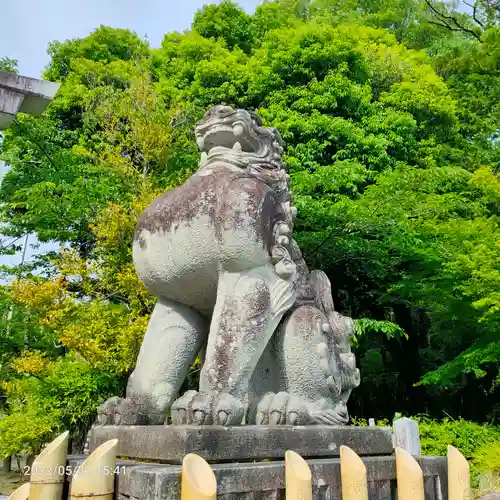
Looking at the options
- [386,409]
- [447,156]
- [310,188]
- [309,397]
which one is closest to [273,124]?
[310,188]

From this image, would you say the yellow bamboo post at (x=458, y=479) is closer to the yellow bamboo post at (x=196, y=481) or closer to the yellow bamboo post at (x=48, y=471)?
the yellow bamboo post at (x=196, y=481)

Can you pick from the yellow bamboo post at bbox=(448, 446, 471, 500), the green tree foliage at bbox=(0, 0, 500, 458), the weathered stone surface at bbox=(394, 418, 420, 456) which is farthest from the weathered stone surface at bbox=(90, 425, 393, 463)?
the green tree foliage at bbox=(0, 0, 500, 458)

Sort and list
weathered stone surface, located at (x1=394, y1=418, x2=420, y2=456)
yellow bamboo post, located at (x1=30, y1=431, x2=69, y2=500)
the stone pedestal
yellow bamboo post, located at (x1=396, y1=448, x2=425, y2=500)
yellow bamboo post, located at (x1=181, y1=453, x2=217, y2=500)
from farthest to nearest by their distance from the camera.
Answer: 1. weathered stone surface, located at (x1=394, y1=418, x2=420, y2=456)
2. yellow bamboo post, located at (x1=396, y1=448, x2=425, y2=500)
3. yellow bamboo post, located at (x1=30, y1=431, x2=69, y2=500)
4. the stone pedestal
5. yellow bamboo post, located at (x1=181, y1=453, x2=217, y2=500)

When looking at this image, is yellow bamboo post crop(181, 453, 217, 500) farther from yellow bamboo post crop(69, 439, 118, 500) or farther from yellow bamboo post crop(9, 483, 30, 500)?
yellow bamboo post crop(9, 483, 30, 500)

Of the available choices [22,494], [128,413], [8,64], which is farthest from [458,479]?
[8,64]

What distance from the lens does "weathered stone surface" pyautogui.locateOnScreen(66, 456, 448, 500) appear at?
170 cm

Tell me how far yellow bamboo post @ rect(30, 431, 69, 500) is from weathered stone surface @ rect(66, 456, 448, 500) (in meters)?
0.23

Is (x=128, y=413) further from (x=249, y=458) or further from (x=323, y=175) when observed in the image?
(x=323, y=175)

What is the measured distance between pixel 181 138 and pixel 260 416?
7747 millimetres

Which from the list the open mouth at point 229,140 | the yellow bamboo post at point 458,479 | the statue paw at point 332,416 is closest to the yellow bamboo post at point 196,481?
the statue paw at point 332,416

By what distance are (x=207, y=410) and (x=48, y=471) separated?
0.64m

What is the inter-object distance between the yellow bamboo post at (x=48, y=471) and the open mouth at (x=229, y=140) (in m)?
1.73

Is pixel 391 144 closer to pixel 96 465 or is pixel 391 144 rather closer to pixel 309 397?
pixel 309 397

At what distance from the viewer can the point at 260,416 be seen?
2.47 m
